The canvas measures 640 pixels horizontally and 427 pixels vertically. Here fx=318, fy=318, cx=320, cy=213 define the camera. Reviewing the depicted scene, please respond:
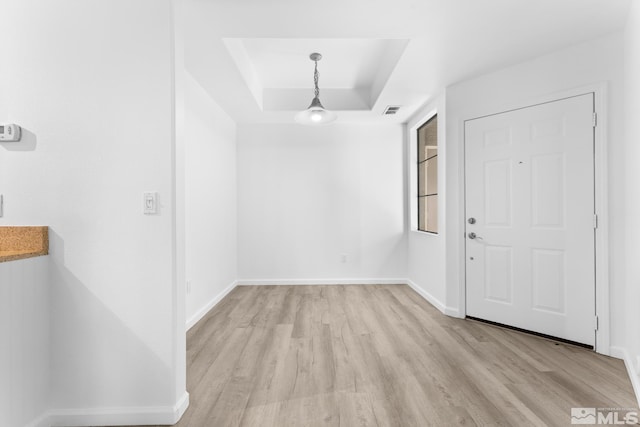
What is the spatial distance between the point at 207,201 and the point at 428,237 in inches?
109

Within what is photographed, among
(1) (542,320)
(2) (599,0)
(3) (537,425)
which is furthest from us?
(1) (542,320)

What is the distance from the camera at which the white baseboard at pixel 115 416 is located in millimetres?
1698

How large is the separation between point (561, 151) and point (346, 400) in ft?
8.78

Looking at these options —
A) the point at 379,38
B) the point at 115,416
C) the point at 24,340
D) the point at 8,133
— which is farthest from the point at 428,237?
the point at 8,133

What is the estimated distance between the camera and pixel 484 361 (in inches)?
93.5

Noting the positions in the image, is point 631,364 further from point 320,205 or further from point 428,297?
point 320,205

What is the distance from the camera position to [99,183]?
1.74 metres

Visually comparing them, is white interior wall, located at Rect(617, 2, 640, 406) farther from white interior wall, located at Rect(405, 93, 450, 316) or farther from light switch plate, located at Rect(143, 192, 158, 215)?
light switch plate, located at Rect(143, 192, 158, 215)

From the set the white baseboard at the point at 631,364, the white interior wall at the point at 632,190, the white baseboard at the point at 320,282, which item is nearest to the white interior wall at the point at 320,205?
the white baseboard at the point at 320,282

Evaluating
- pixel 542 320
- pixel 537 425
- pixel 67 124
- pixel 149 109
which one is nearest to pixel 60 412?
pixel 67 124

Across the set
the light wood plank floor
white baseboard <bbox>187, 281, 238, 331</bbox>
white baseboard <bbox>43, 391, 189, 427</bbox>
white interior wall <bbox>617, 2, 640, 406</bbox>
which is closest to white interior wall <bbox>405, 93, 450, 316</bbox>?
the light wood plank floor

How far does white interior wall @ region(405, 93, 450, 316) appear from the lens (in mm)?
3543

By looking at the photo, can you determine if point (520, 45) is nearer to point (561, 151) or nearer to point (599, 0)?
point (599, 0)

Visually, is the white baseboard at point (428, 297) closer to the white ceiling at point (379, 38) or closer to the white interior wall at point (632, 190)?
the white interior wall at point (632, 190)
